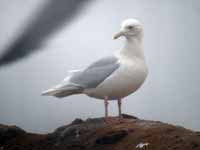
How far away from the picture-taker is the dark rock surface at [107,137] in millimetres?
1941

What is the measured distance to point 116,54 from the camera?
2.37m

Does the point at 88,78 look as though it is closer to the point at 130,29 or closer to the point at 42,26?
the point at 130,29

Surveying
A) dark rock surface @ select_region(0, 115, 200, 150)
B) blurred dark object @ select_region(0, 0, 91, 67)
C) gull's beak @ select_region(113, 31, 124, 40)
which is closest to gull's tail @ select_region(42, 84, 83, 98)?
dark rock surface @ select_region(0, 115, 200, 150)

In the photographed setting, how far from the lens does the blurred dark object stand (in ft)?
10.1

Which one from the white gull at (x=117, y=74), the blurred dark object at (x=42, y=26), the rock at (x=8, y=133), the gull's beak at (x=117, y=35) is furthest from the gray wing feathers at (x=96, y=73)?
the blurred dark object at (x=42, y=26)

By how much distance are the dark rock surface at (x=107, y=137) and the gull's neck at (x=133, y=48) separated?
0.94 ft

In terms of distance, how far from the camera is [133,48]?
234 cm

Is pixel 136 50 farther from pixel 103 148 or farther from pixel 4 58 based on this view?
pixel 4 58

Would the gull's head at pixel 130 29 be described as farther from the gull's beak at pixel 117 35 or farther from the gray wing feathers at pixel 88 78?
the gray wing feathers at pixel 88 78

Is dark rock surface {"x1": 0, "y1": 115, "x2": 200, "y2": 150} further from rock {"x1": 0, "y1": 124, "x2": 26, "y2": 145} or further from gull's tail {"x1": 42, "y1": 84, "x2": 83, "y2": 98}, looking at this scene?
gull's tail {"x1": 42, "y1": 84, "x2": 83, "y2": 98}

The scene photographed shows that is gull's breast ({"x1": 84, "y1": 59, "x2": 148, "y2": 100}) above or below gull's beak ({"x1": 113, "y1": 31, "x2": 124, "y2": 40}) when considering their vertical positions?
below

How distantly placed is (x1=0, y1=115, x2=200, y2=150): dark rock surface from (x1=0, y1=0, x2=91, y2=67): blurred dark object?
699 millimetres

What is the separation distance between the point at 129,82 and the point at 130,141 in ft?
1.00

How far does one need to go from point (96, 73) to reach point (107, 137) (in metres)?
0.33
